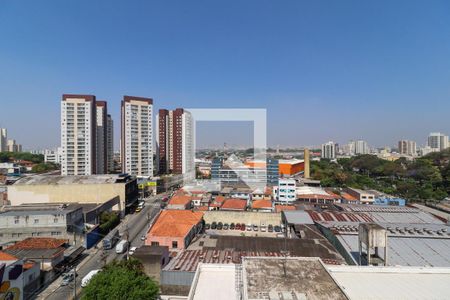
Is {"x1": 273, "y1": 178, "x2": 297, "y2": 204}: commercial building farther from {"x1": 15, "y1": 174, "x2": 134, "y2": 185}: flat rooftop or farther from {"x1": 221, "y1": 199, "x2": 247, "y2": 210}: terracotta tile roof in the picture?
{"x1": 15, "y1": 174, "x2": 134, "y2": 185}: flat rooftop

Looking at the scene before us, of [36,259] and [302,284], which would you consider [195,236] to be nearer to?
[36,259]

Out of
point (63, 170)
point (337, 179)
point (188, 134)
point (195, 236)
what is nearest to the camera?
point (195, 236)

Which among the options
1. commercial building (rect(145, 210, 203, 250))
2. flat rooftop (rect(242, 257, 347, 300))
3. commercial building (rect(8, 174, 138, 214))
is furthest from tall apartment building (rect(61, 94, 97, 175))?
flat rooftop (rect(242, 257, 347, 300))

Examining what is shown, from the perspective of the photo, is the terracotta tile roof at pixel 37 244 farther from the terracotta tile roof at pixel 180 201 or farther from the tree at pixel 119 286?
the terracotta tile roof at pixel 180 201

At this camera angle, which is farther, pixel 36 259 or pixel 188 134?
pixel 188 134

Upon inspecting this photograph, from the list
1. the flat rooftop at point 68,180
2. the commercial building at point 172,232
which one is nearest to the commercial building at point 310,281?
the commercial building at point 172,232

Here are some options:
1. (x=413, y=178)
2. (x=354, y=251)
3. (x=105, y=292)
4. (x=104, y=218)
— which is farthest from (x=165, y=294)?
(x=413, y=178)
